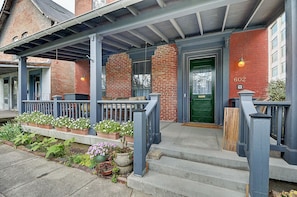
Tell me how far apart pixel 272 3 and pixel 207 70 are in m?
2.19

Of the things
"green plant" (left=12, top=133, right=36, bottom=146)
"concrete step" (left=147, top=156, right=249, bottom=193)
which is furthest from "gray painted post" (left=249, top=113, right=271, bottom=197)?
"green plant" (left=12, top=133, right=36, bottom=146)

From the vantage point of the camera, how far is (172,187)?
6.69 ft

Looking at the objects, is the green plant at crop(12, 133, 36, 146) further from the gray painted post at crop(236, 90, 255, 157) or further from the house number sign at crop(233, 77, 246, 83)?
the house number sign at crop(233, 77, 246, 83)

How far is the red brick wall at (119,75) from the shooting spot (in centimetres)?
621

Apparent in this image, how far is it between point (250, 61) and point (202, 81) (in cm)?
141

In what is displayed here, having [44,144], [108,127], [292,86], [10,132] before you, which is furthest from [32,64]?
[292,86]

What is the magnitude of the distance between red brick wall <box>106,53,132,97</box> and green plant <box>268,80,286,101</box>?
4.53m

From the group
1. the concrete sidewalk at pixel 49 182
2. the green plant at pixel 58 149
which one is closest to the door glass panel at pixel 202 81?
the concrete sidewalk at pixel 49 182

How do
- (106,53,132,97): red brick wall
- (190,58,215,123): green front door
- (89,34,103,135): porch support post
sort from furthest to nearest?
(106,53,132,97): red brick wall < (190,58,215,123): green front door < (89,34,103,135): porch support post

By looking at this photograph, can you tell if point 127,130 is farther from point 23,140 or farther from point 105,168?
point 23,140

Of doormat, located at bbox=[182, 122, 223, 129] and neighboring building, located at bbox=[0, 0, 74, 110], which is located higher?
neighboring building, located at bbox=[0, 0, 74, 110]

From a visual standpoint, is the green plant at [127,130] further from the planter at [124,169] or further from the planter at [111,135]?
the planter at [124,169]

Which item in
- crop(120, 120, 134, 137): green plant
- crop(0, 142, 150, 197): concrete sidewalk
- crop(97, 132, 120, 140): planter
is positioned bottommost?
crop(0, 142, 150, 197): concrete sidewalk

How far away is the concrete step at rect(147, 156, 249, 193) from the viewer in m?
1.94
